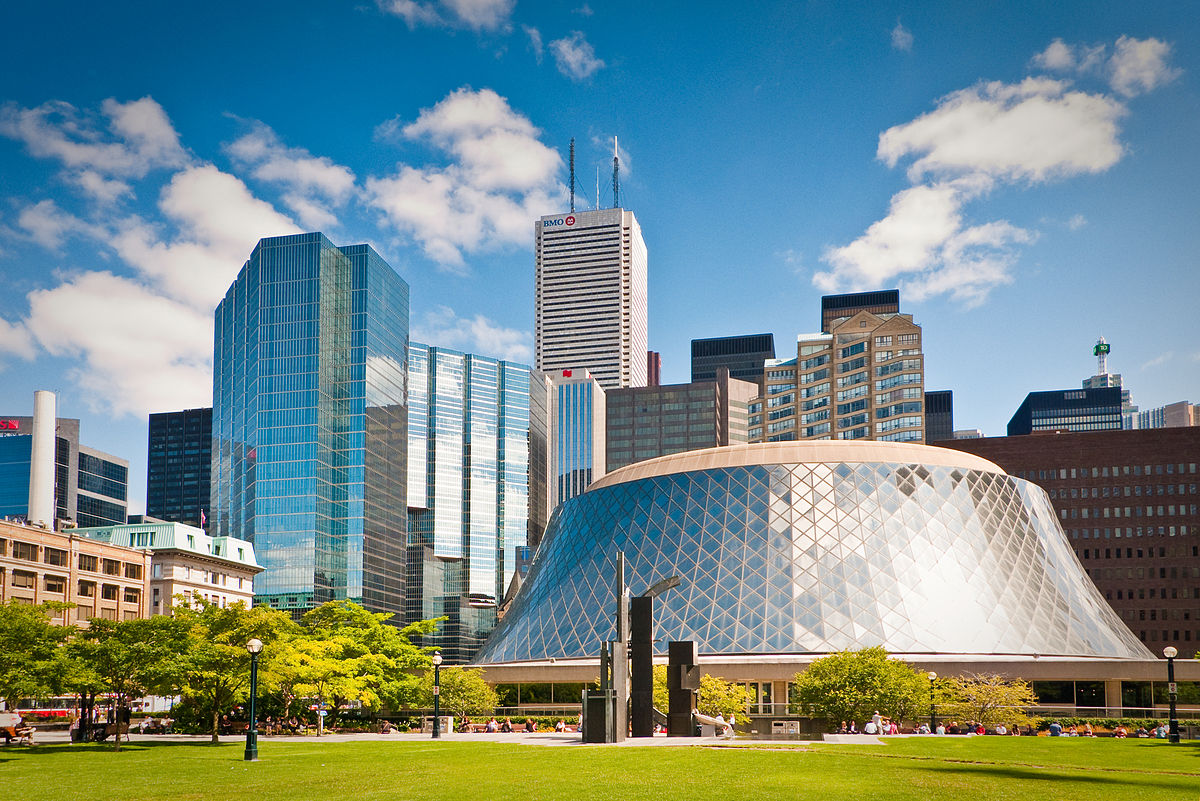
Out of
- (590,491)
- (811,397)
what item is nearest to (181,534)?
(590,491)

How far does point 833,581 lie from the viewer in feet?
245

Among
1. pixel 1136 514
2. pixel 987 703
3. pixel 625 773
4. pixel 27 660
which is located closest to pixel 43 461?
pixel 27 660

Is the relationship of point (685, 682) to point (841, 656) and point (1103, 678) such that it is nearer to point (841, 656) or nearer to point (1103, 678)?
point (841, 656)

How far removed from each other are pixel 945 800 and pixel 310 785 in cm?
1577

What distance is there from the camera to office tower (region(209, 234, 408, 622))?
169125mm

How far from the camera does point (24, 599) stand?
311 feet

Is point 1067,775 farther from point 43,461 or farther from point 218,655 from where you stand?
point 43,461

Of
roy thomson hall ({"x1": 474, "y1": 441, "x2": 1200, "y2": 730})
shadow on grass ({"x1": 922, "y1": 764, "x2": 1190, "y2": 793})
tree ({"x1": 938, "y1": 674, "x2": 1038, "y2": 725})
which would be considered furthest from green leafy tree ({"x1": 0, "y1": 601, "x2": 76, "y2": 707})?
tree ({"x1": 938, "y1": 674, "x2": 1038, "y2": 725})

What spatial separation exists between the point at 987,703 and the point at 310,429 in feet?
437

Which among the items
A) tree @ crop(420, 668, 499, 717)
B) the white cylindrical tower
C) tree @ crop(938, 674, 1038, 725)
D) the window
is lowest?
tree @ crop(420, 668, 499, 717)

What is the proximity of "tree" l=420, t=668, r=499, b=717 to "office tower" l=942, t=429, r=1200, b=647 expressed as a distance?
111362 millimetres

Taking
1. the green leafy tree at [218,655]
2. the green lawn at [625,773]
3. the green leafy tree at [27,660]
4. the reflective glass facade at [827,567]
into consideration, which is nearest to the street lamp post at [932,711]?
the reflective glass facade at [827,567]

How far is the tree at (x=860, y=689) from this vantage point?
56125mm

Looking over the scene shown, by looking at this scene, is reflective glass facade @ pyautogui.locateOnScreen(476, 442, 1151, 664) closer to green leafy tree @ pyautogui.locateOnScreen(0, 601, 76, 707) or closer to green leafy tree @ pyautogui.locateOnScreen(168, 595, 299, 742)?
green leafy tree @ pyautogui.locateOnScreen(168, 595, 299, 742)
